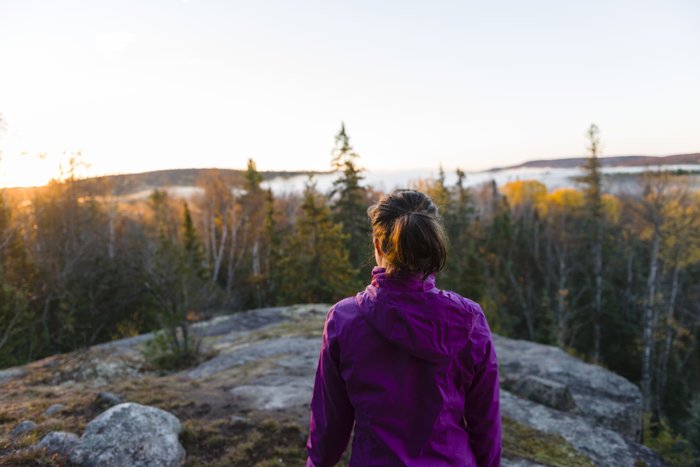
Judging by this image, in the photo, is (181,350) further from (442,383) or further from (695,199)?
(695,199)

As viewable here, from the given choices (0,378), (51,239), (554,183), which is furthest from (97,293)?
(554,183)

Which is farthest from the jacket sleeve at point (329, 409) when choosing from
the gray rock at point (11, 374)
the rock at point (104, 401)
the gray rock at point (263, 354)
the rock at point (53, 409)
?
the gray rock at point (11, 374)

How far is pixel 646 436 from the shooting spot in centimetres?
1395

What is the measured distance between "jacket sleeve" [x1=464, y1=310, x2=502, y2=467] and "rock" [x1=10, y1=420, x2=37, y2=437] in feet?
16.3

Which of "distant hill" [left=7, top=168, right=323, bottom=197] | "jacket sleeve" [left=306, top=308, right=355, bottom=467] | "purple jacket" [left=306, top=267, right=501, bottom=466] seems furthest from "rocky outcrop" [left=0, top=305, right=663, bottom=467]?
"distant hill" [left=7, top=168, right=323, bottom=197]

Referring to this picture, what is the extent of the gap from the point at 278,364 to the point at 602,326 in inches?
1040

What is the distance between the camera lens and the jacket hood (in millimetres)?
1736

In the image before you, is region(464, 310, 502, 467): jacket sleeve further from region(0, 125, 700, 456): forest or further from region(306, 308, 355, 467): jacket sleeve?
region(0, 125, 700, 456): forest

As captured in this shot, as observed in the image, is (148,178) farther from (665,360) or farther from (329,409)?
(665,360)

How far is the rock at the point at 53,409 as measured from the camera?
5.31m

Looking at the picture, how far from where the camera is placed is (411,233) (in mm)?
1797

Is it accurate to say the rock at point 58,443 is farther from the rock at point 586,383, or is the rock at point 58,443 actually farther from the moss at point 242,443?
the rock at point 586,383

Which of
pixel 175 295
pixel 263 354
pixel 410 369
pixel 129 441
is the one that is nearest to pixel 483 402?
pixel 410 369

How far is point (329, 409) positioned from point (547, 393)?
6.90 metres
